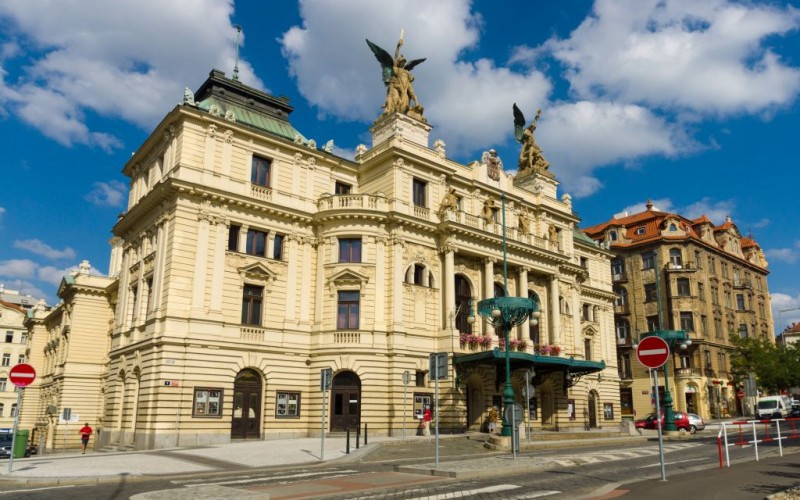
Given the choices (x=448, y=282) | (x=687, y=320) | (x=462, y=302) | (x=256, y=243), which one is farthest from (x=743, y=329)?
(x=256, y=243)

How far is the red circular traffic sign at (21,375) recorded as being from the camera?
17594 mm

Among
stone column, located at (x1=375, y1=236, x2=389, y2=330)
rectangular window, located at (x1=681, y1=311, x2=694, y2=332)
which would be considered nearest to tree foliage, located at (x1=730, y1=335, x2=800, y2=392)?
rectangular window, located at (x1=681, y1=311, x2=694, y2=332)

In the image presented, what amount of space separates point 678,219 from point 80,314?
57.2m

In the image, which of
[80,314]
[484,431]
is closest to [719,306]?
[484,431]

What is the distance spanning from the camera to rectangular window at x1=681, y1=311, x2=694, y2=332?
204 ft

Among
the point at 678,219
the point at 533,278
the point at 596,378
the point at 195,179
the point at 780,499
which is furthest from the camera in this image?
the point at 678,219

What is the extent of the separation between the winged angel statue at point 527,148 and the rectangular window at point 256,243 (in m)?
23.4

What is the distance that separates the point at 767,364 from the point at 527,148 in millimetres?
30119

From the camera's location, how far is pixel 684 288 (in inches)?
2498

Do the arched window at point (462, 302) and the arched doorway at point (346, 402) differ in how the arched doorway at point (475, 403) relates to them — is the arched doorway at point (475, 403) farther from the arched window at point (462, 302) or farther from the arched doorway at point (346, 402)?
the arched doorway at point (346, 402)

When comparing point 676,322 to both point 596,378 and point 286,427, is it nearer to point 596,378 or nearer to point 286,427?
point 596,378

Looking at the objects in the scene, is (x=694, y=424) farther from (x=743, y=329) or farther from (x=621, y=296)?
(x=743, y=329)

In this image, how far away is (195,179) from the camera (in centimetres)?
3234

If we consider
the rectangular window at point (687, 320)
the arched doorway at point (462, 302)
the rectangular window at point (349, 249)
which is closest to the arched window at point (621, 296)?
the rectangular window at point (687, 320)
